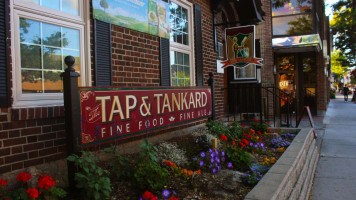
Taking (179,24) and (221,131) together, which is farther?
(179,24)

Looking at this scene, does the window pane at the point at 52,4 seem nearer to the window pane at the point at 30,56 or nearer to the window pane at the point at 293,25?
the window pane at the point at 30,56

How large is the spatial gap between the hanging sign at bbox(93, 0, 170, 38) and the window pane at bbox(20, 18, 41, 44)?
83 centimetres

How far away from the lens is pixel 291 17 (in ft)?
38.7

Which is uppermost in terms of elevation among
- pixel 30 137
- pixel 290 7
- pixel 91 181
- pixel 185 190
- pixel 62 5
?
pixel 290 7

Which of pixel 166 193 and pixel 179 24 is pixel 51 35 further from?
pixel 179 24

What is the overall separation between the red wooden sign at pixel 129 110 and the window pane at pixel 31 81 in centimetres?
76

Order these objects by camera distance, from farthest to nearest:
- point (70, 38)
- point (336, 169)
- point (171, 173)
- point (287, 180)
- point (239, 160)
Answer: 1. point (336, 169)
2. point (239, 160)
3. point (70, 38)
4. point (171, 173)
5. point (287, 180)

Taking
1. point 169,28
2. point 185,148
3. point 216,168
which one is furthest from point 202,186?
point 169,28

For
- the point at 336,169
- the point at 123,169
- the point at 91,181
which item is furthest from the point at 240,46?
the point at 91,181

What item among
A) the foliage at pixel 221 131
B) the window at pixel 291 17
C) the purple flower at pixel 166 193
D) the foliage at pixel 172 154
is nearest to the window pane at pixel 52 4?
the foliage at pixel 172 154

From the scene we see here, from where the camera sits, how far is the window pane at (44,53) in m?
2.94

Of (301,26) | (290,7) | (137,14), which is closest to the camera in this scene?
(137,14)

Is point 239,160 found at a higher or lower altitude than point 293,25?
lower

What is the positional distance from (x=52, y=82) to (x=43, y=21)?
685 mm
